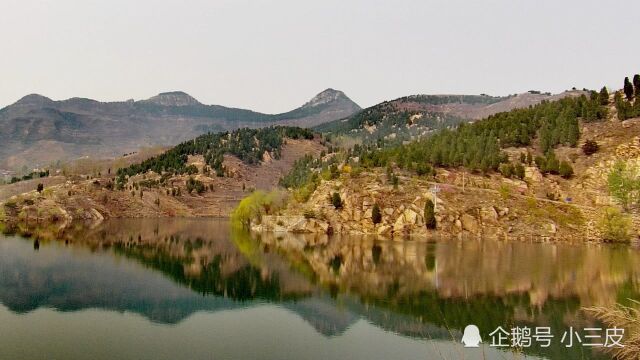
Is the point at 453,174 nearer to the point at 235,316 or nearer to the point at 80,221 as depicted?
the point at 235,316

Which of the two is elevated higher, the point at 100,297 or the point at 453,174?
the point at 453,174

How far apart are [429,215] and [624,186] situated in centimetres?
4354

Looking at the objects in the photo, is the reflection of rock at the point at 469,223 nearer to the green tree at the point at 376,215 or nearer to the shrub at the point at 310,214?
the green tree at the point at 376,215

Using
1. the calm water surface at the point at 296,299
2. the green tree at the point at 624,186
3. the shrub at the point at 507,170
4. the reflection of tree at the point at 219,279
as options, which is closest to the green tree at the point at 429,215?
the shrub at the point at 507,170

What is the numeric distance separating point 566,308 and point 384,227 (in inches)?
2983

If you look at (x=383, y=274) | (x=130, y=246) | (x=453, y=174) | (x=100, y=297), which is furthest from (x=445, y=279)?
(x=453, y=174)

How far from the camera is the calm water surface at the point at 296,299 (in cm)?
3497

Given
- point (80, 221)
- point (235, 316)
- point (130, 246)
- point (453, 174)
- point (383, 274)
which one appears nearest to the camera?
point (235, 316)

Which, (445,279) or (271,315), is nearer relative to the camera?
(271,315)

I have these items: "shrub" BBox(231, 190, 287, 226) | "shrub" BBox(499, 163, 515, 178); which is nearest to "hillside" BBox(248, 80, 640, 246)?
"shrub" BBox(499, 163, 515, 178)

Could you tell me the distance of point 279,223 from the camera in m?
138

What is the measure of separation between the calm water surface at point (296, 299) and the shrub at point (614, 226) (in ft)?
37.6

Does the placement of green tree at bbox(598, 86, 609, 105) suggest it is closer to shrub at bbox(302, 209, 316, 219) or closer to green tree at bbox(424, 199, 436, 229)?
green tree at bbox(424, 199, 436, 229)

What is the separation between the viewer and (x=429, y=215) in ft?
383
